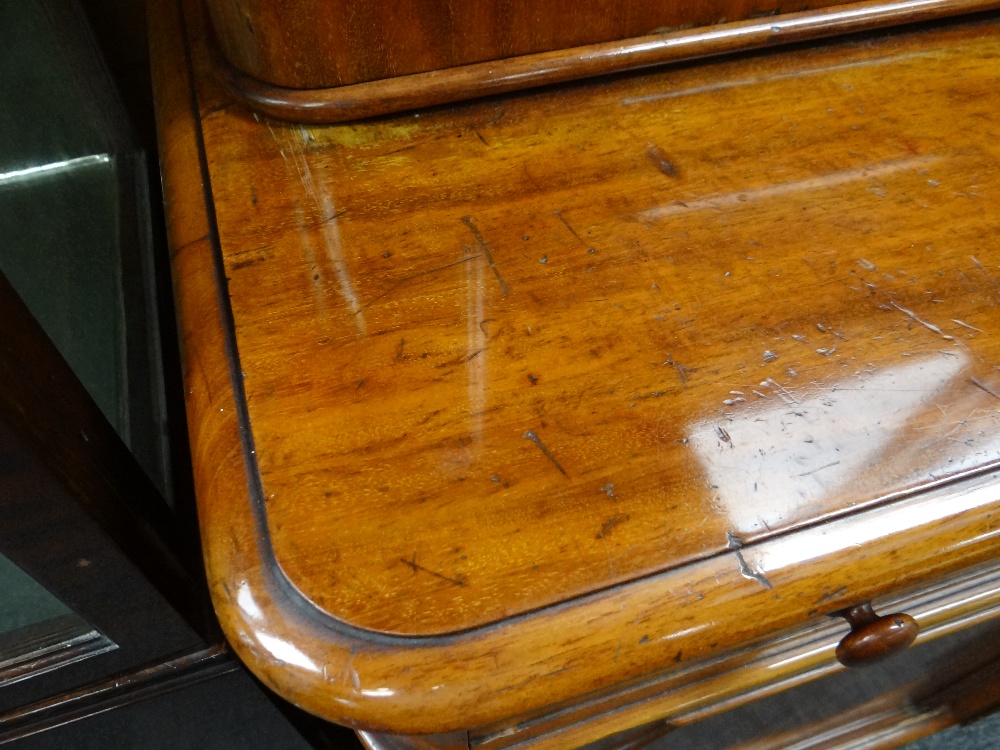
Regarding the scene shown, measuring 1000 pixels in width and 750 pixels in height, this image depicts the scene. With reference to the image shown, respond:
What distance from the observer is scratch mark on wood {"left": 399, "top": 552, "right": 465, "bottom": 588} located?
1.19 ft

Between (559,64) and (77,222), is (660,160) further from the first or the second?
(77,222)

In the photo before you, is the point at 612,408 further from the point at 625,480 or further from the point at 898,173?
the point at 898,173

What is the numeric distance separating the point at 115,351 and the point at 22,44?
260mm

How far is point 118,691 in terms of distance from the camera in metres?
0.61

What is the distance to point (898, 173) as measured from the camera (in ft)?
1.82

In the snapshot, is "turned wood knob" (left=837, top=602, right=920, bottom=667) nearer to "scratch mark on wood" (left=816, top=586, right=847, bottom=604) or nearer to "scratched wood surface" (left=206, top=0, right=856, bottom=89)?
"scratch mark on wood" (left=816, top=586, right=847, bottom=604)

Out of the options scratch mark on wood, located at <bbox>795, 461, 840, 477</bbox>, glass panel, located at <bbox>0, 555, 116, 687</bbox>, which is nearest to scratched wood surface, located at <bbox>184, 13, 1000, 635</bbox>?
scratch mark on wood, located at <bbox>795, 461, 840, 477</bbox>

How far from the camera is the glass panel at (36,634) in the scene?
0.50m

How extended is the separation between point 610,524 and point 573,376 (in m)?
0.09

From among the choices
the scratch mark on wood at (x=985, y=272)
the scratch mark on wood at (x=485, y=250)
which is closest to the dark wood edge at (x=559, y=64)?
the scratch mark on wood at (x=485, y=250)

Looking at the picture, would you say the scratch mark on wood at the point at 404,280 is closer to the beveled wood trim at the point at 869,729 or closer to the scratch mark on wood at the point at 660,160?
the scratch mark on wood at the point at 660,160

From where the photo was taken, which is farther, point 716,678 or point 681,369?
point 716,678

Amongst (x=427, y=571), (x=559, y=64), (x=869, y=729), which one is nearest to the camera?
(x=427, y=571)

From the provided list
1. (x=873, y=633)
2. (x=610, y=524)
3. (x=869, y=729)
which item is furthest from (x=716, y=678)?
(x=869, y=729)
